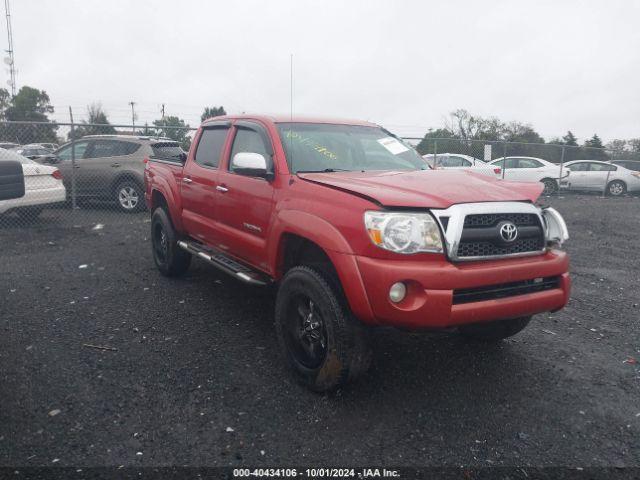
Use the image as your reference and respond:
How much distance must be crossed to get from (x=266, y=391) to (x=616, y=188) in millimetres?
18914

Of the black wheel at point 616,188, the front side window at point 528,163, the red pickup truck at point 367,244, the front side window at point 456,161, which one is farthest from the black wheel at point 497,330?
the black wheel at point 616,188

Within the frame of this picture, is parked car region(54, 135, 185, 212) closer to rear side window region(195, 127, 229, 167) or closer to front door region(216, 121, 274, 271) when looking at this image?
rear side window region(195, 127, 229, 167)

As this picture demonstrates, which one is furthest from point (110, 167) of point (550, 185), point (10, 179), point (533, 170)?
point (550, 185)

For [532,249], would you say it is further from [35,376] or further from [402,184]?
[35,376]

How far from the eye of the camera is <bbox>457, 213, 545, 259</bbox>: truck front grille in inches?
120

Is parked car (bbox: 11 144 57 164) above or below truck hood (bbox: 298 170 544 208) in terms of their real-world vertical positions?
above

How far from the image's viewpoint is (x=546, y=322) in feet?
15.9

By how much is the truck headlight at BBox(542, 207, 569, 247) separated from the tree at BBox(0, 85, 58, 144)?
988cm

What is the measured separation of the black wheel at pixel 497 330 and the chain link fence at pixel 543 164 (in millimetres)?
11467

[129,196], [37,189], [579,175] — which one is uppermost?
[579,175]

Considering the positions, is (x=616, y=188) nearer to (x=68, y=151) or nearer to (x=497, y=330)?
(x=497, y=330)

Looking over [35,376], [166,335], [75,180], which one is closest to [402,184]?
[166,335]

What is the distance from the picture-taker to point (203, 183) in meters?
5.07

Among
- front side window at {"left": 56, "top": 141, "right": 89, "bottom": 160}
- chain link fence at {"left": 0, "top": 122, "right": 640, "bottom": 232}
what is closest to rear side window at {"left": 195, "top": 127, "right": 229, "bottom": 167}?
chain link fence at {"left": 0, "top": 122, "right": 640, "bottom": 232}
